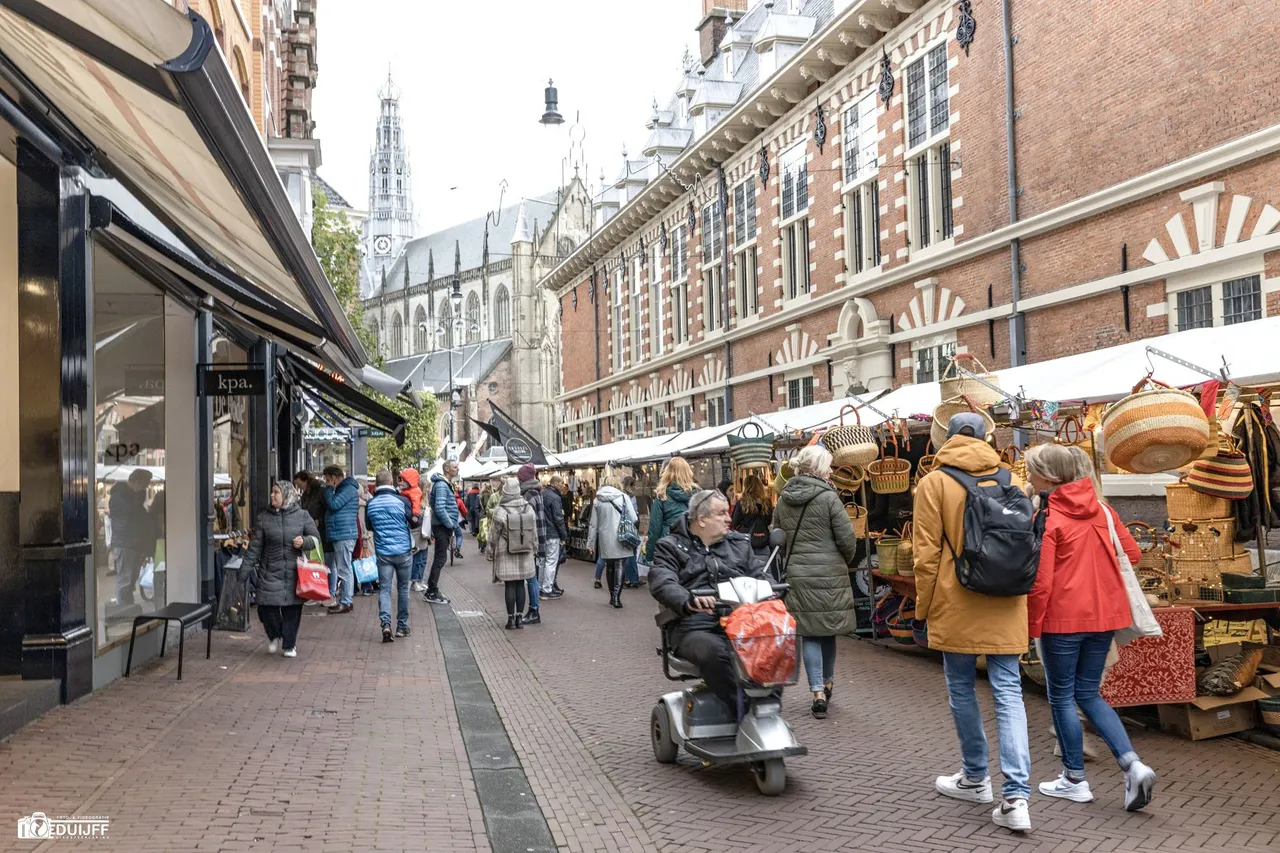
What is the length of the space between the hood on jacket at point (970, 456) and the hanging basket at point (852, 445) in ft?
14.8

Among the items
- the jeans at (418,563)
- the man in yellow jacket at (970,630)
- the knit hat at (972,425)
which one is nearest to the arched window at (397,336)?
the jeans at (418,563)

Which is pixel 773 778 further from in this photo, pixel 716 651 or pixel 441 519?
pixel 441 519

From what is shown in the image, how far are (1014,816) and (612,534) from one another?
1067cm

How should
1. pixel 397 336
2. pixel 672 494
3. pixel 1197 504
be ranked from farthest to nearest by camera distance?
1. pixel 397 336
2. pixel 672 494
3. pixel 1197 504

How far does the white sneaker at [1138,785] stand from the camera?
16.3 feet

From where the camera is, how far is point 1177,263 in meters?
13.1

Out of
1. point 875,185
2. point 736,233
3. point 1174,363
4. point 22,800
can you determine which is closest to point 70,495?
point 22,800

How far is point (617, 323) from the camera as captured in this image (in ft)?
130

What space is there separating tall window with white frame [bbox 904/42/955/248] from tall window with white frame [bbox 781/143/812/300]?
4159mm

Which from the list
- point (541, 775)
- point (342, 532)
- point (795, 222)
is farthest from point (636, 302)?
point (541, 775)

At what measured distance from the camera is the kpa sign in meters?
11.4

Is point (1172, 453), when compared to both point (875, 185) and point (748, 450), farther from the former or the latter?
point (875, 185)

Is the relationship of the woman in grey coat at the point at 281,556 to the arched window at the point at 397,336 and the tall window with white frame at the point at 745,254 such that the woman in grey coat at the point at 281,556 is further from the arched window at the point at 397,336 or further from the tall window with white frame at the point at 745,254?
the arched window at the point at 397,336

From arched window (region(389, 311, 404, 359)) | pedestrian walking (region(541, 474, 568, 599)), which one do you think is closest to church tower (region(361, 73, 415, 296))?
arched window (region(389, 311, 404, 359))
